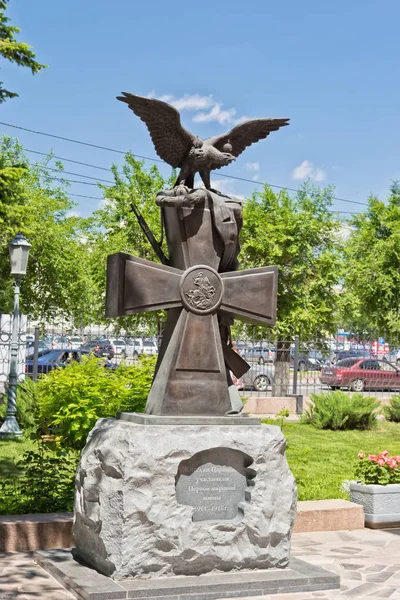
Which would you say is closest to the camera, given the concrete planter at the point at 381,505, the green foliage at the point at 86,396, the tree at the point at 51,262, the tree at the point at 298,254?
the concrete planter at the point at 381,505

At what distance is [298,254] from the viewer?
2980 cm

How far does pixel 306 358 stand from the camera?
2181 centimetres

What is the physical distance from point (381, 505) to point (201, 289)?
12.2ft

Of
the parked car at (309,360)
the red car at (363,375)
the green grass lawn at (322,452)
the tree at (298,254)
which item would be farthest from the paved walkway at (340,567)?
the tree at (298,254)

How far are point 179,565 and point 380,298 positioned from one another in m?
30.1

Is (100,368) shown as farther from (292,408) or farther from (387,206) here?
(387,206)

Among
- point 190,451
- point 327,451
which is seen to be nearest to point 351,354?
point 327,451

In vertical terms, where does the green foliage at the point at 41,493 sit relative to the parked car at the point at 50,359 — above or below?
below

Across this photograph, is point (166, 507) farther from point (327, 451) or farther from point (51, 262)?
point (51, 262)

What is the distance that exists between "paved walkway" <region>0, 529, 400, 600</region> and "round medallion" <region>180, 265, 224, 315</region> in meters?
2.34

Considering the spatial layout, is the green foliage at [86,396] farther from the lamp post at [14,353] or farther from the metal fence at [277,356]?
the metal fence at [277,356]

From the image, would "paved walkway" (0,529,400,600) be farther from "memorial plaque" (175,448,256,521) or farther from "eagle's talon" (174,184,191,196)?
"eagle's talon" (174,184,191,196)

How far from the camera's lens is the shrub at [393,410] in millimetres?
19922

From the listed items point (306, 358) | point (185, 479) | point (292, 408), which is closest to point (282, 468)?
point (185, 479)
